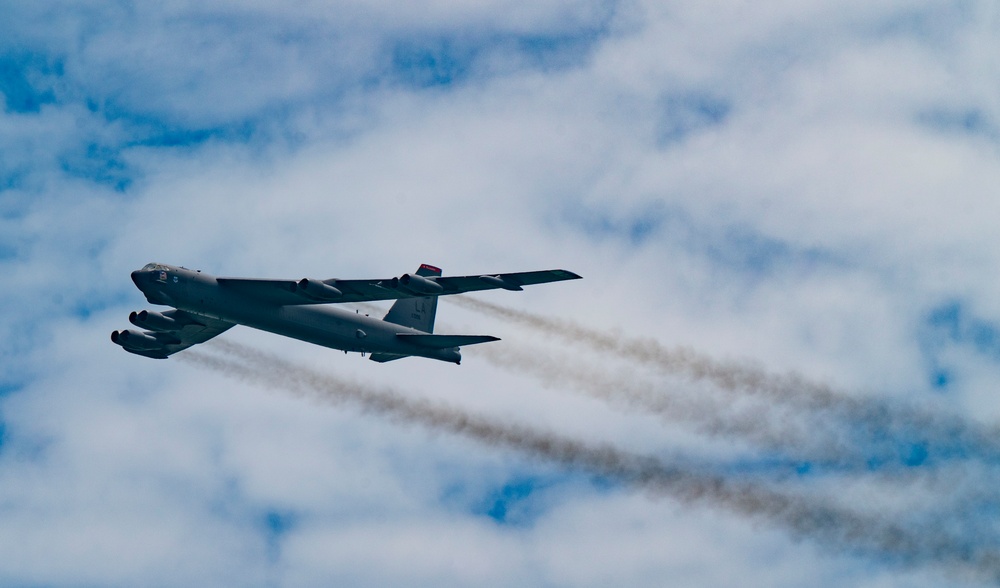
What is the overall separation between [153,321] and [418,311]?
498 inches

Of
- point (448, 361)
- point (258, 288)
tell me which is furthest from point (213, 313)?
point (448, 361)

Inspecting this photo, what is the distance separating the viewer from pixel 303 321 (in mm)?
59219

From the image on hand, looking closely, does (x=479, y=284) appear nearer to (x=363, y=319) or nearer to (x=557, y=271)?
(x=557, y=271)

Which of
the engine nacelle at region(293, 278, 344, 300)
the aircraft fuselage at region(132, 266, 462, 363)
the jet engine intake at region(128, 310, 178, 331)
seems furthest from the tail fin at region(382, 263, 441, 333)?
the jet engine intake at region(128, 310, 178, 331)

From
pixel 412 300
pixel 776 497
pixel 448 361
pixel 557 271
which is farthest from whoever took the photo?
pixel 412 300

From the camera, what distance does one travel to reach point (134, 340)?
65.0m

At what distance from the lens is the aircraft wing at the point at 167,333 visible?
63031mm

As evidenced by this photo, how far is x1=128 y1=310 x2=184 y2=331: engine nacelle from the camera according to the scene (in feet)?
205

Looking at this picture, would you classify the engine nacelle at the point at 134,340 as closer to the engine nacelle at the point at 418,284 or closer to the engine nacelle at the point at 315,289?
the engine nacelle at the point at 315,289

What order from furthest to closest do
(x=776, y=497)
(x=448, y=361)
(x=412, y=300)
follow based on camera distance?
(x=412, y=300) < (x=448, y=361) < (x=776, y=497)

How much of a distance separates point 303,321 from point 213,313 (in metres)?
3.91

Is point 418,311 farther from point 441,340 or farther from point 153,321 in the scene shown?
point 153,321

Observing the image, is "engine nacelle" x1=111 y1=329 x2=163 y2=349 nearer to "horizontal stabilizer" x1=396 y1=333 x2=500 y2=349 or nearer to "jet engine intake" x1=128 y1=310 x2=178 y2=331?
"jet engine intake" x1=128 y1=310 x2=178 y2=331

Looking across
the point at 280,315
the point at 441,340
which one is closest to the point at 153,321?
the point at 280,315
